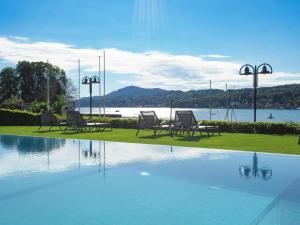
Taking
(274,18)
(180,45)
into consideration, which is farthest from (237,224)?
(180,45)

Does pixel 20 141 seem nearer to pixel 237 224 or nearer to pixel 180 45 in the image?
pixel 237 224

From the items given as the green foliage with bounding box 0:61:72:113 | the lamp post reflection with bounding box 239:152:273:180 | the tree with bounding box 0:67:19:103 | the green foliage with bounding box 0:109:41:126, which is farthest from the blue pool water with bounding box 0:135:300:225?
the tree with bounding box 0:67:19:103

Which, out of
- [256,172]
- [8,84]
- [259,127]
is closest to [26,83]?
[8,84]

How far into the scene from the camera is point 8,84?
52531mm

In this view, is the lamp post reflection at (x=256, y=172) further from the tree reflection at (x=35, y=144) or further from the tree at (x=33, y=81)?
the tree at (x=33, y=81)

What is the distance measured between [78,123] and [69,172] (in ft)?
29.5

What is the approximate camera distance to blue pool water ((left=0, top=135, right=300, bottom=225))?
4207 mm

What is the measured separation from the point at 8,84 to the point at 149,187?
168 feet

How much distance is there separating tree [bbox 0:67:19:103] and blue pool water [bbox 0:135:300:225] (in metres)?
46.2

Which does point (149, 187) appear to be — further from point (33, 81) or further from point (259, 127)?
point (33, 81)

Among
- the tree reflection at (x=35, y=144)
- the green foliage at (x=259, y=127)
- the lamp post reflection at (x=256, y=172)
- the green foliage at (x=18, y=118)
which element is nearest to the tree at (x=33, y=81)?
the green foliage at (x=18, y=118)

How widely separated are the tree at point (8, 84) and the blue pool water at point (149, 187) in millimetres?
46180

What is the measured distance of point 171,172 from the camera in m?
6.83

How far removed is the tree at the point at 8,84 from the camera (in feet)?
172
